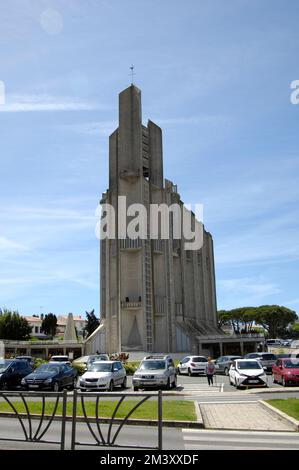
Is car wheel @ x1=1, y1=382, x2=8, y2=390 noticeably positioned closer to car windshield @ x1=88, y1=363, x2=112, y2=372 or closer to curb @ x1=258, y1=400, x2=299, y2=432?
car windshield @ x1=88, y1=363, x2=112, y2=372

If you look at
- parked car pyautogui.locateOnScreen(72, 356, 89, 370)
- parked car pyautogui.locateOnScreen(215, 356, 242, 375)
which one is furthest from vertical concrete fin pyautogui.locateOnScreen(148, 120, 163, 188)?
parked car pyautogui.locateOnScreen(215, 356, 242, 375)

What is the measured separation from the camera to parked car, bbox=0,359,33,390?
2204 cm

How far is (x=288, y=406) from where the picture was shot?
1420cm

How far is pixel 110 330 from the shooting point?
65.2m

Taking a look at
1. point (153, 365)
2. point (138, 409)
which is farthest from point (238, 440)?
point (153, 365)

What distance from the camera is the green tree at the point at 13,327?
8432 centimetres

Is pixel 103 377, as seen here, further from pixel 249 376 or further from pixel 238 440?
pixel 238 440

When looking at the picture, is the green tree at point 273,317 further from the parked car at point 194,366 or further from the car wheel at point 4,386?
the car wheel at point 4,386

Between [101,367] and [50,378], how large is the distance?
8.33ft

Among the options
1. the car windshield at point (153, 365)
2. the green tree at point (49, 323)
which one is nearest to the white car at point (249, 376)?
the car windshield at point (153, 365)

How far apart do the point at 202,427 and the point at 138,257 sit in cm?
5305

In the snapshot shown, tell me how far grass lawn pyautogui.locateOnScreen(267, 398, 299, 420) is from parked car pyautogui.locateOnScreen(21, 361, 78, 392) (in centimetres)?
980
